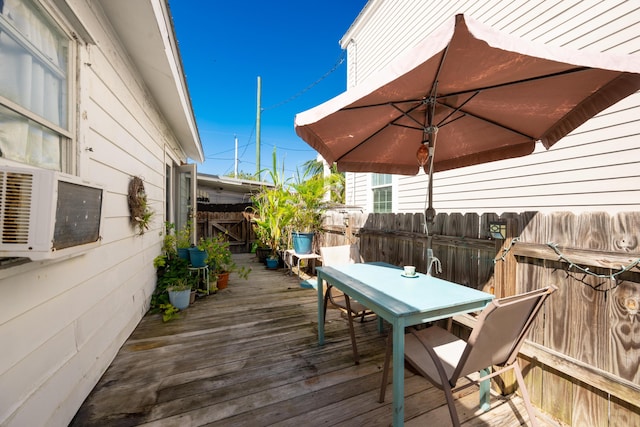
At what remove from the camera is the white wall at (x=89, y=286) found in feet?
3.87

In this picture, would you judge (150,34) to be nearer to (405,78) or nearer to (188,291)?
(405,78)

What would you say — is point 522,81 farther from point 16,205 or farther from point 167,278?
point 167,278

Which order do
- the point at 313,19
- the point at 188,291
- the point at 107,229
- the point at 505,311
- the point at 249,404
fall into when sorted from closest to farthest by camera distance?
the point at 505,311 < the point at 249,404 < the point at 107,229 < the point at 188,291 < the point at 313,19

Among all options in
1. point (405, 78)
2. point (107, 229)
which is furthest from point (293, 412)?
point (405, 78)

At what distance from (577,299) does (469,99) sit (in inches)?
56.0

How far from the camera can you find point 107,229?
2.07m

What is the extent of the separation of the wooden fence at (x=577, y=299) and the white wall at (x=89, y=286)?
2706mm

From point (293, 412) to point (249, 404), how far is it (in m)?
0.31

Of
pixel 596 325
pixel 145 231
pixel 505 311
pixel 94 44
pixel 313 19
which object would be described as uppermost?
pixel 313 19

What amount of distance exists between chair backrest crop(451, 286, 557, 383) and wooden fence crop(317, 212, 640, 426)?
0.40m

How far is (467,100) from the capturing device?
1821mm

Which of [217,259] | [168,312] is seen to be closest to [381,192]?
[217,259]

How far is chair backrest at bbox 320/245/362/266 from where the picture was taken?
293 cm

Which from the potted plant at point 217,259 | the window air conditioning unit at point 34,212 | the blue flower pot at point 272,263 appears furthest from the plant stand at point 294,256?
the window air conditioning unit at point 34,212
